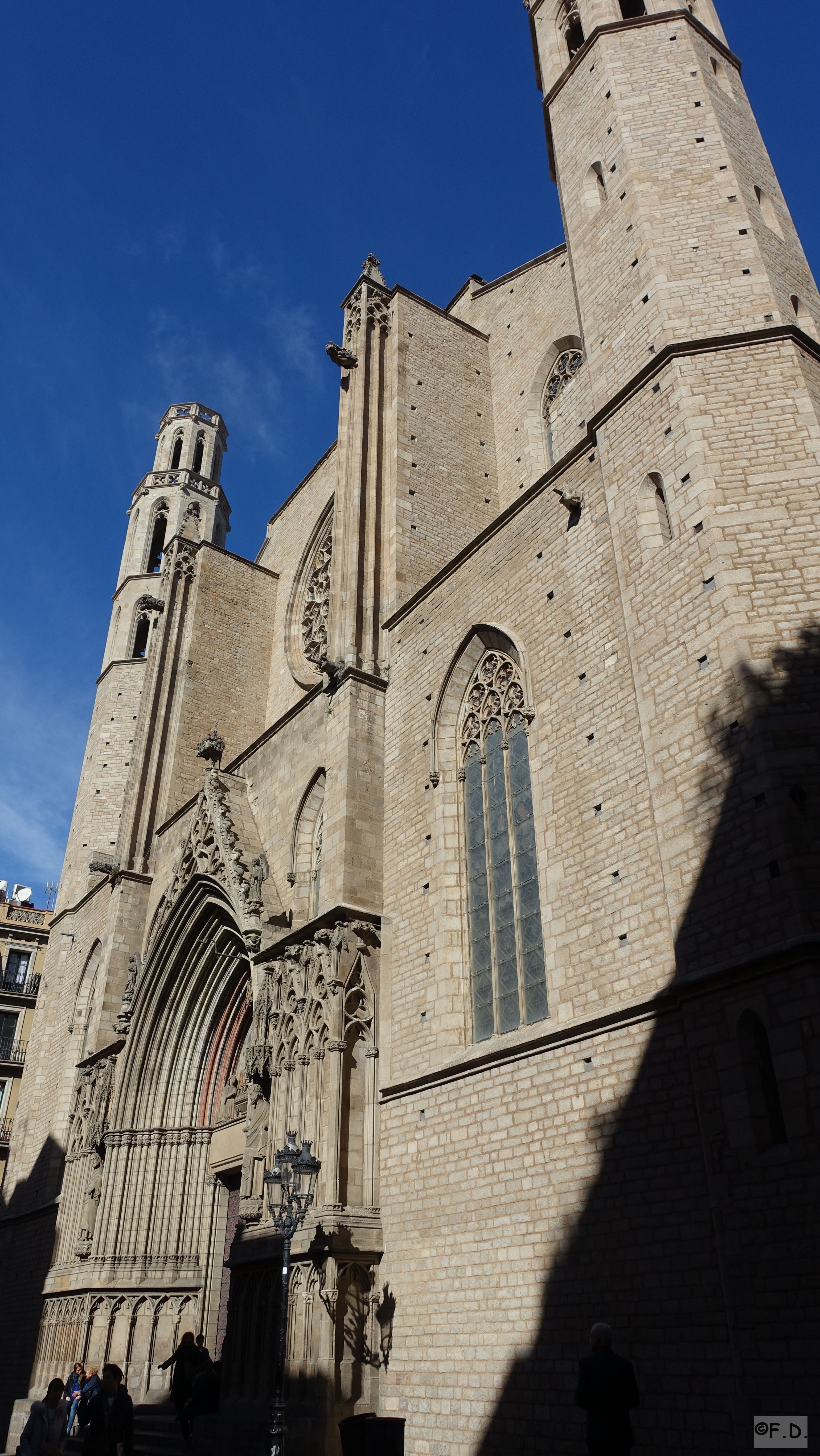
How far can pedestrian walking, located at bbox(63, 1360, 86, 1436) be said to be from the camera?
13.6 meters

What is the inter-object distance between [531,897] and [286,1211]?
360 cm

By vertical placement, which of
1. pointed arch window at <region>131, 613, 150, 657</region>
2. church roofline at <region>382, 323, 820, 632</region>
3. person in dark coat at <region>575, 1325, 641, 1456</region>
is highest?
pointed arch window at <region>131, 613, 150, 657</region>

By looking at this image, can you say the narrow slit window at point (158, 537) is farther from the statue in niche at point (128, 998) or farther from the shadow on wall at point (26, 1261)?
the shadow on wall at point (26, 1261)

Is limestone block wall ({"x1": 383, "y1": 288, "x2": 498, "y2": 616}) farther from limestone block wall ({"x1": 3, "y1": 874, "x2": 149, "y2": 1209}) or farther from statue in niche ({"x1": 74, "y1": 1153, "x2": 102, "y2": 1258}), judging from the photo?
statue in niche ({"x1": 74, "y1": 1153, "x2": 102, "y2": 1258})

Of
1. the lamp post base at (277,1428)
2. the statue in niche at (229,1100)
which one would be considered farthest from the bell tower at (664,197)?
the statue in niche at (229,1100)

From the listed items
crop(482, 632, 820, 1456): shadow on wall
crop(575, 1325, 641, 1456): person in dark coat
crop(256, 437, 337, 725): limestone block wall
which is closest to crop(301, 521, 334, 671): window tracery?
crop(256, 437, 337, 725): limestone block wall

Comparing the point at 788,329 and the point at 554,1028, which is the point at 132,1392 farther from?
the point at 788,329

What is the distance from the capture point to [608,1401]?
16.3ft

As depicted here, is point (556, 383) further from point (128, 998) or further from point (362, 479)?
point (128, 998)

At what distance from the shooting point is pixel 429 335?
1786 centimetres

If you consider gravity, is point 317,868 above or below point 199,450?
below

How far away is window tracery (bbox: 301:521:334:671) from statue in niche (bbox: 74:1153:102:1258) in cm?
911

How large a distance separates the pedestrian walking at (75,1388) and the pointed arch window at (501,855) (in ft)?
26.6

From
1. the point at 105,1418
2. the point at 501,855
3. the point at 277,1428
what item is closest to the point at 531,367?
the point at 501,855
